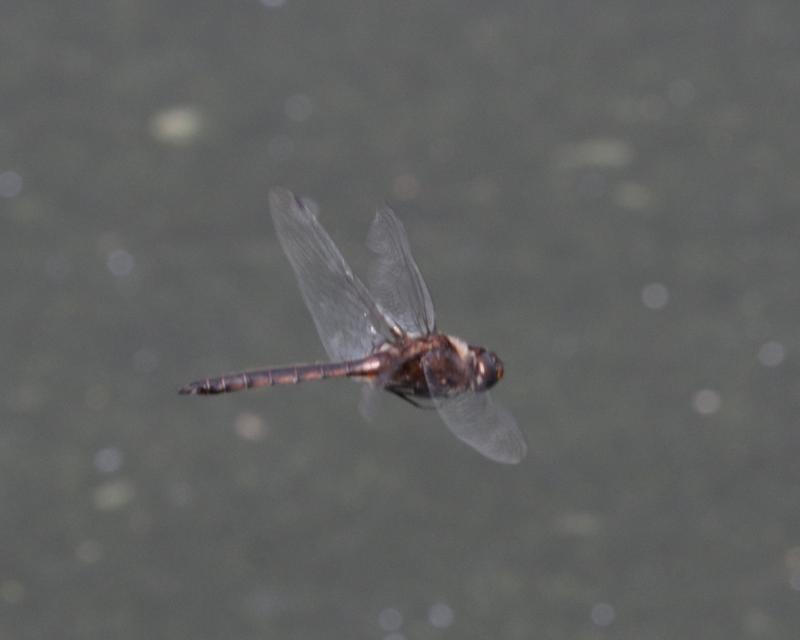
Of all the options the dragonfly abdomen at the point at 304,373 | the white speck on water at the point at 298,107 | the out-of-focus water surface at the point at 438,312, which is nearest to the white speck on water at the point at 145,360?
the out-of-focus water surface at the point at 438,312

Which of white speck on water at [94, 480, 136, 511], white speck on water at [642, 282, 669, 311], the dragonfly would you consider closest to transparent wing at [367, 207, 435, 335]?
the dragonfly

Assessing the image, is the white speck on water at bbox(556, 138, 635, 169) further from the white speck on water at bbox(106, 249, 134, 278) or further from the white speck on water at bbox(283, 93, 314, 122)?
the white speck on water at bbox(106, 249, 134, 278)

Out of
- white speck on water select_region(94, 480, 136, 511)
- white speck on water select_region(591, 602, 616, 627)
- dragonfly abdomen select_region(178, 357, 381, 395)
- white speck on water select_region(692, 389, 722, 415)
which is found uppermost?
white speck on water select_region(94, 480, 136, 511)

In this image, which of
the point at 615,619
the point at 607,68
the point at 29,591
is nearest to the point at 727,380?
the point at 615,619

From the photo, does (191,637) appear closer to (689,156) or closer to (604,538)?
(604,538)

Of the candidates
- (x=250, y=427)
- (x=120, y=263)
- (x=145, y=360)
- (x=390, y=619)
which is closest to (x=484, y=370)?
(x=390, y=619)

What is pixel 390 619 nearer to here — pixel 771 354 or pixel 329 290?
pixel 771 354

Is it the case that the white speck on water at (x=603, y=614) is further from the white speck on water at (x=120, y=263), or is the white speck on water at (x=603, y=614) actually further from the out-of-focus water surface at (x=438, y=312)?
the white speck on water at (x=120, y=263)
